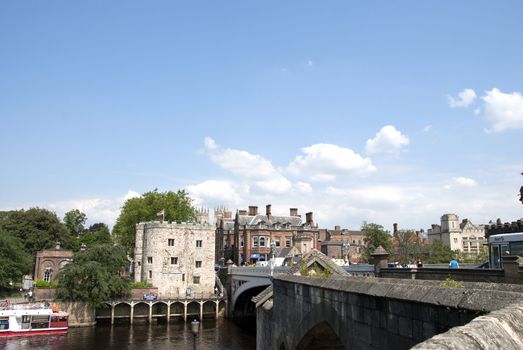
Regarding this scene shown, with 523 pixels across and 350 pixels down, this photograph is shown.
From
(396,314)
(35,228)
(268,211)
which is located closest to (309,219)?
(268,211)

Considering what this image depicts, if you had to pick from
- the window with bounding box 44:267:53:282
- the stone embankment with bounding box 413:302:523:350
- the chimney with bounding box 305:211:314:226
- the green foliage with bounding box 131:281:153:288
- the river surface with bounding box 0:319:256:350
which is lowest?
the river surface with bounding box 0:319:256:350

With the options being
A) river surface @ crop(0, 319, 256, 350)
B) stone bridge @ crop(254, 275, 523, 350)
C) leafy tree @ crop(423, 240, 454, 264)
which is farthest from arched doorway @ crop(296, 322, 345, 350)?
leafy tree @ crop(423, 240, 454, 264)

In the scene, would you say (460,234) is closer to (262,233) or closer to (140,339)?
(262,233)

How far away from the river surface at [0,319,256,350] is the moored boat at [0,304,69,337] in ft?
3.78

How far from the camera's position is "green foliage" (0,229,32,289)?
52062 millimetres

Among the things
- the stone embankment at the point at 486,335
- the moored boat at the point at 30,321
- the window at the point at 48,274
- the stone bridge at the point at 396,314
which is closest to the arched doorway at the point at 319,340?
the stone bridge at the point at 396,314

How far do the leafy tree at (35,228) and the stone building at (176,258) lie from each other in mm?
21265

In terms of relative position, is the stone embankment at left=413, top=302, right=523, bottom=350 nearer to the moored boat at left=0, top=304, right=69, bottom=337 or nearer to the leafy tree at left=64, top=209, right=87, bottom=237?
the moored boat at left=0, top=304, right=69, bottom=337

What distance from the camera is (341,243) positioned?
90.5m

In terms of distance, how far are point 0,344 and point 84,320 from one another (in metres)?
11.2

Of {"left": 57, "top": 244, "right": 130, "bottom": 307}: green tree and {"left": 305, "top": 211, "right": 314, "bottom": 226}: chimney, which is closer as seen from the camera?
{"left": 57, "top": 244, "right": 130, "bottom": 307}: green tree

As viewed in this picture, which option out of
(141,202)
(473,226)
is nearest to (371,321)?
(141,202)

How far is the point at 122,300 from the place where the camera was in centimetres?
5397

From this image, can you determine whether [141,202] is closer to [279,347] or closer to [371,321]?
[279,347]
